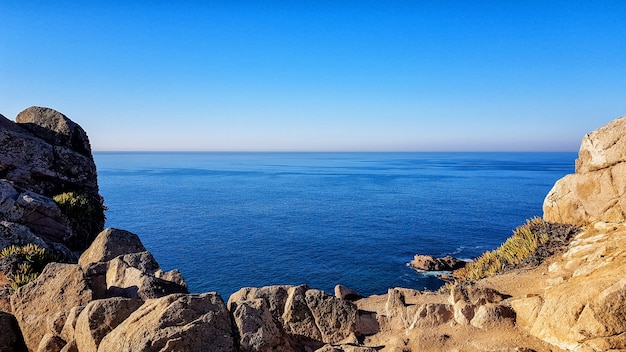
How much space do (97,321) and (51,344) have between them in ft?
6.37

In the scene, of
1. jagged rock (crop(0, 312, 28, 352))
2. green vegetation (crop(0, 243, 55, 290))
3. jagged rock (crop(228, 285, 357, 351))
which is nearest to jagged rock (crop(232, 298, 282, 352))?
jagged rock (crop(228, 285, 357, 351))

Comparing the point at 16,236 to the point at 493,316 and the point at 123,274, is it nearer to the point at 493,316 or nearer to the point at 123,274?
the point at 123,274

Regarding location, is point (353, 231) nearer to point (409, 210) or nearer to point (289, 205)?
point (409, 210)

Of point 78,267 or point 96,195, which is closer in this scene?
point 78,267

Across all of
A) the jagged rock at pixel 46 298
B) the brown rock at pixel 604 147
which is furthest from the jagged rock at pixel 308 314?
the brown rock at pixel 604 147

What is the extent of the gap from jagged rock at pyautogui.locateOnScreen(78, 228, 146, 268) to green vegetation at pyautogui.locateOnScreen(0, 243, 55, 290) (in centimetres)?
166

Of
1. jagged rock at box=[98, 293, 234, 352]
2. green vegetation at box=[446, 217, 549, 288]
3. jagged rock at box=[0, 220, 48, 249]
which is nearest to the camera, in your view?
jagged rock at box=[98, 293, 234, 352]

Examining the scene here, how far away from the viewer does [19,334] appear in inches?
393

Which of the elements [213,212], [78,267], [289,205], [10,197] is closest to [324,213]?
[289,205]

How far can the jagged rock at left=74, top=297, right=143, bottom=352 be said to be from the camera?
26.8 feet

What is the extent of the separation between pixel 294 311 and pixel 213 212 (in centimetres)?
7023

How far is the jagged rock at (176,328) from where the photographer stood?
719cm

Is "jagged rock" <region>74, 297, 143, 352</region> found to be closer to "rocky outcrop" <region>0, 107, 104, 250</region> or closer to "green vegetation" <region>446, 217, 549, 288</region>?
"rocky outcrop" <region>0, 107, 104, 250</region>

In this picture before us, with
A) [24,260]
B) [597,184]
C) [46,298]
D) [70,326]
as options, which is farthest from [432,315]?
[24,260]
